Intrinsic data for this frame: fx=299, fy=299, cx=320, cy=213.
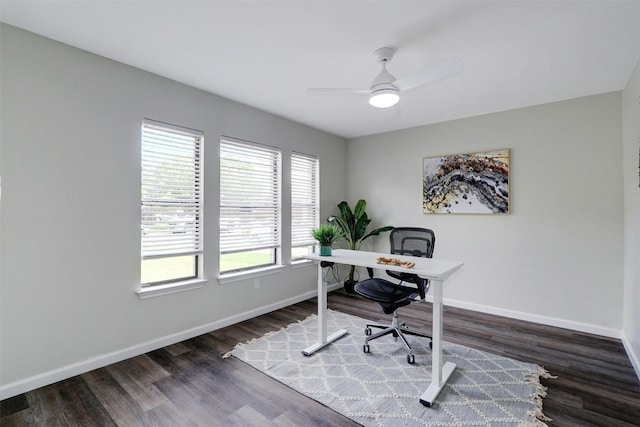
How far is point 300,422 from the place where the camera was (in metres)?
1.84

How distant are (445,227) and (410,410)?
270 cm

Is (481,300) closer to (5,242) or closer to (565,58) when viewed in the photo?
(565,58)

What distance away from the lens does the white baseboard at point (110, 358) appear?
2.08m

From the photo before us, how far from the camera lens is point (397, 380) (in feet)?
7.51

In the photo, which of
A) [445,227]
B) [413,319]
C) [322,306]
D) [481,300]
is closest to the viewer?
[322,306]

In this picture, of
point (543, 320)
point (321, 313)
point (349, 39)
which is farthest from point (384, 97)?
point (543, 320)

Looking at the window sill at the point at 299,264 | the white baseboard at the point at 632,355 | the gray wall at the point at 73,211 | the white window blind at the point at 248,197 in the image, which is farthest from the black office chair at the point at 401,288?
the gray wall at the point at 73,211

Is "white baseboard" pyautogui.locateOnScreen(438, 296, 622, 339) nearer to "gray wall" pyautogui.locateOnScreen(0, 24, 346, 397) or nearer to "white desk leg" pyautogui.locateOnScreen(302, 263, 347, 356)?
"white desk leg" pyautogui.locateOnScreen(302, 263, 347, 356)

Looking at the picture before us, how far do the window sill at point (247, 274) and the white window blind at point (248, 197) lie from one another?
26 centimetres

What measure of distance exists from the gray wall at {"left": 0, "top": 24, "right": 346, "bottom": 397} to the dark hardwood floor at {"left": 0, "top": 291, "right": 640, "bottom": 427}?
243 mm

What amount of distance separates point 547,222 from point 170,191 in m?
4.10

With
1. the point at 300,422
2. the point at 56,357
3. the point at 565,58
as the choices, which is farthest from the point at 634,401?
the point at 56,357

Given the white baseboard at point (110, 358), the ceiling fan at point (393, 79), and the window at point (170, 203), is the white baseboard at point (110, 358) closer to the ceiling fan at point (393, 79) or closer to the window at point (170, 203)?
the window at point (170, 203)

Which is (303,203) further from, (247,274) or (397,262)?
(397,262)
